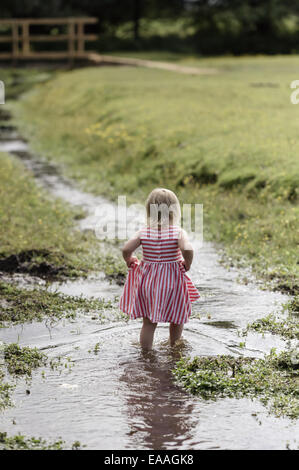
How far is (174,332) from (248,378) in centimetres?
100

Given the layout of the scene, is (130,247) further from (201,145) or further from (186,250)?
(201,145)

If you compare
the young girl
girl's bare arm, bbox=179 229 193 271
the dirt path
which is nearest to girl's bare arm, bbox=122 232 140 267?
the young girl

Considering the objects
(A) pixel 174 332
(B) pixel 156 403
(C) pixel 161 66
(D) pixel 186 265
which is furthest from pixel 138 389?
(C) pixel 161 66

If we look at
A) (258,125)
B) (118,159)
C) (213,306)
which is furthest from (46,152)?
(213,306)

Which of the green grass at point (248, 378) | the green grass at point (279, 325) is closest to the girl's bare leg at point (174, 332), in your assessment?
the green grass at point (248, 378)

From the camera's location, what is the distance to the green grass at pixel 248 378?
562cm

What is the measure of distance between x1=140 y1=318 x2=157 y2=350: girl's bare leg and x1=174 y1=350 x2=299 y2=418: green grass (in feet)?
1.42

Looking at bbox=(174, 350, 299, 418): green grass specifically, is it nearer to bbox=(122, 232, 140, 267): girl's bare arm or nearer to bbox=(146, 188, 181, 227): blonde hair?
bbox=(122, 232, 140, 267): girl's bare arm

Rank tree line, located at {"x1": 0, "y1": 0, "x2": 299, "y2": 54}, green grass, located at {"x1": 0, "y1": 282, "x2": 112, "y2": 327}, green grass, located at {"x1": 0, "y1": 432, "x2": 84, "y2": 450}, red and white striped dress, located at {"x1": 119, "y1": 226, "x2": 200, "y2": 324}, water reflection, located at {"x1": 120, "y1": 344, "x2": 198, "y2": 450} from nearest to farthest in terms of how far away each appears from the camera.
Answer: green grass, located at {"x1": 0, "y1": 432, "x2": 84, "y2": 450}, water reflection, located at {"x1": 120, "y1": 344, "x2": 198, "y2": 450}, red and white striped dress, located at {"x1": 119, "y1": 226, "x2": 200, "y2": 324}, green grass, located at {"x1": 0, "y1": 282, "x2": 112, "y2": 327}, tree line, located at {"x1": 0, "y1": 0, "x2": 299, "y2": 54}

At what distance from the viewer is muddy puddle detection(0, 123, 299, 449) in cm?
513

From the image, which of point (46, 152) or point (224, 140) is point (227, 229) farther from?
point (46, 152)

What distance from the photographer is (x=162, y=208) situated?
6.53 m

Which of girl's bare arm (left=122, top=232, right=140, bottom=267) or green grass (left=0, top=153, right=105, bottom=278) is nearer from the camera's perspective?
girl's bare arm (left=122, top=232, right=140, bottom=267)

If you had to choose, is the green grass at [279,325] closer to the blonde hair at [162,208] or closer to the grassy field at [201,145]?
the grassy field at [201,145]
